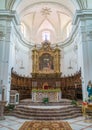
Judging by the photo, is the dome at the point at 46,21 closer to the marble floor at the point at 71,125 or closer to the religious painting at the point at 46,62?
the religious painting at the point at 46,62

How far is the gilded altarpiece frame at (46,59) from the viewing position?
53.0ft


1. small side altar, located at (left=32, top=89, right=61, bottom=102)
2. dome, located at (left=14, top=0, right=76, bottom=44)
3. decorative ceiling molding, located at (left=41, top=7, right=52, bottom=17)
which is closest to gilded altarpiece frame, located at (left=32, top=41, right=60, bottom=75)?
dome, located at (left=14, top=0, right=76, bottom=44)

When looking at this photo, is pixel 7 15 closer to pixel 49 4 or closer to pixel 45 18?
pixel 49 4

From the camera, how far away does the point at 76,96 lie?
1379 cm

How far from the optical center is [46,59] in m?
16.7

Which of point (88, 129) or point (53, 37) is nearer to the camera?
point (88, 129)

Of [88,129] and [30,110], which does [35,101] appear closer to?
[30,110]

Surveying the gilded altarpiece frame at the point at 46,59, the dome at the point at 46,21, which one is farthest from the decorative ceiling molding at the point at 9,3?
the gilded altarpiece frame at the point at 46,59

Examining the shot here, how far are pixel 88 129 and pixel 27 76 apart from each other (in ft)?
36.2

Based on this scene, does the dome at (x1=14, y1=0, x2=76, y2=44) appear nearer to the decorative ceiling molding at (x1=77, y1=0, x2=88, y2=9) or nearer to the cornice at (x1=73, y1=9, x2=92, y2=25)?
the decorative ceiling molding at (x1=77, y1=0, x2=88, y2=9)

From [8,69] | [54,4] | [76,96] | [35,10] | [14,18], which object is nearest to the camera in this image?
[8,69]

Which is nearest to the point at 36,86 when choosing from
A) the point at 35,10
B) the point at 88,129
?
the point at 35,10

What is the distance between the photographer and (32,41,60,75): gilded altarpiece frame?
16156mm

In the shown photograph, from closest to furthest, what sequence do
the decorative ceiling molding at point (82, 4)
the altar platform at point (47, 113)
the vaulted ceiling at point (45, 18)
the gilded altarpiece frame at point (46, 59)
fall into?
the altar platform at point (47, 113) → the decorative ceiling molding at point (82, 4) → the vaulted ceiling at point (45, 18) → the gilded altarpiece frame at point (46, 59)
